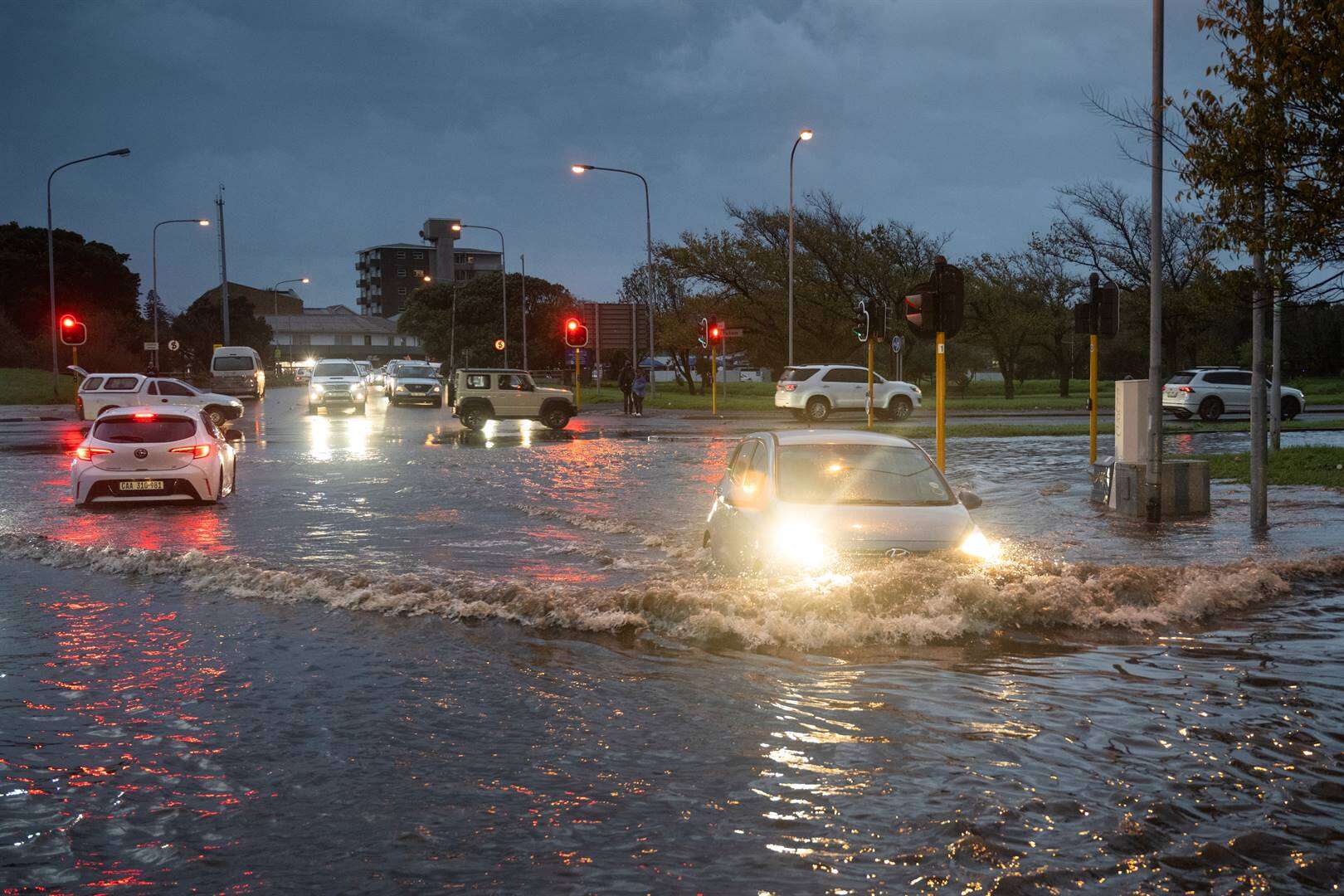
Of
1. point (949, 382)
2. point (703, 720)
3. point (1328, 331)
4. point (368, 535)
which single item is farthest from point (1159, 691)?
point (1328, 331)

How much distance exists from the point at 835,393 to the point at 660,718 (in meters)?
34.4

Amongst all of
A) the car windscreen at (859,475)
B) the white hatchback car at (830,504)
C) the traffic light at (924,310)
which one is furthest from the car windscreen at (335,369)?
the car windscreen at (859,475)

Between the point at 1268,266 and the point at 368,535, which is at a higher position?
the point at 1268,266

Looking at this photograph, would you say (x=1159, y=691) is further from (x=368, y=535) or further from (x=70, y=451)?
(x=70, y=451)

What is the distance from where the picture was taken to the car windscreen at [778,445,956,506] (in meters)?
10.1

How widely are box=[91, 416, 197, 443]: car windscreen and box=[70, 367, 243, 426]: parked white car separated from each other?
20.4 m

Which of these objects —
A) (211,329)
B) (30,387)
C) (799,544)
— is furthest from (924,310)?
(211,329)

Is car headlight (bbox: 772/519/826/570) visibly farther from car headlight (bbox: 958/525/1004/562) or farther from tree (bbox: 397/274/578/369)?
tree (bbox: 397/274/578/369)

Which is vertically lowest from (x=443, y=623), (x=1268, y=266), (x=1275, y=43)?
(x=443, y=623)

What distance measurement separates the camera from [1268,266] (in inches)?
488

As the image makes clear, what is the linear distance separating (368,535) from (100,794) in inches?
341

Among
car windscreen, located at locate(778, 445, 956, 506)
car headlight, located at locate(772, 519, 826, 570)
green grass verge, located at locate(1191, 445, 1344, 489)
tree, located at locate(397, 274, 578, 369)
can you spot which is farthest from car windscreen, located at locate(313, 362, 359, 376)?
tree, located at locate(397, 274, 578, 369)

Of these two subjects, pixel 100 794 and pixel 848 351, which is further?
pixel 848 351

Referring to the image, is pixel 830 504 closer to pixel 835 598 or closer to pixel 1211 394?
pixel 835 598
